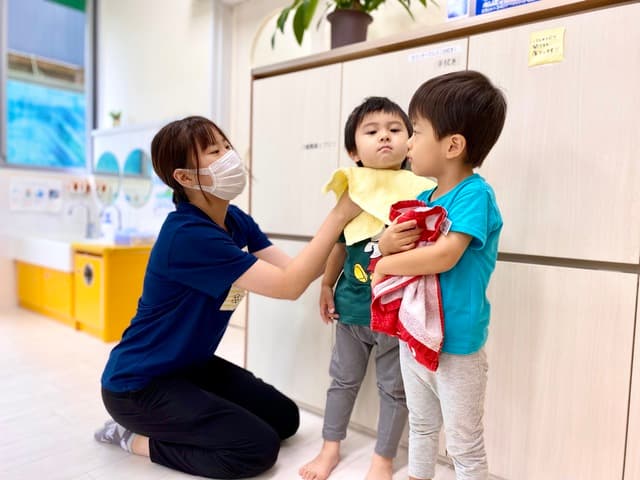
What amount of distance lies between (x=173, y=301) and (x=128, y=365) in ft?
0.78

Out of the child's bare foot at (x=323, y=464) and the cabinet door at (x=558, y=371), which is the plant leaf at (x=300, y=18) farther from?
the child's bare foot at (x=323, y=464)

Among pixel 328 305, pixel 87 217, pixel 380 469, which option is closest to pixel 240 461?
pixel 380 469

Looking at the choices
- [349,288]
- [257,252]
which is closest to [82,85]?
[257,252]

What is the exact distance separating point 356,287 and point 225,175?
0.50m

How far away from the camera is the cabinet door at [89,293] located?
2756 millimetres

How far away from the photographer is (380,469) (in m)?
1.41

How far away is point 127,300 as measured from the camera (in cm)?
282

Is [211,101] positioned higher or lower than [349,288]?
higher

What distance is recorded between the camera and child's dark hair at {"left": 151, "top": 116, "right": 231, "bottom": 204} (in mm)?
1398

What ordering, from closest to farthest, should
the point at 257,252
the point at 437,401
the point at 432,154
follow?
the point at 432,154 < the point at 437,401 < the point at 257,252

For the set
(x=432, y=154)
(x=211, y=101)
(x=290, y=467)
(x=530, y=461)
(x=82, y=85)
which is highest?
(x=82, y=85)

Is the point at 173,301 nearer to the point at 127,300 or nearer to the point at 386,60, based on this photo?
the point at 386,60

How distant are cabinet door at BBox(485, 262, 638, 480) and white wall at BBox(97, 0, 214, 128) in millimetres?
2284

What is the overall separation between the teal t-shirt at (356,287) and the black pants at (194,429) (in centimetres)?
43
